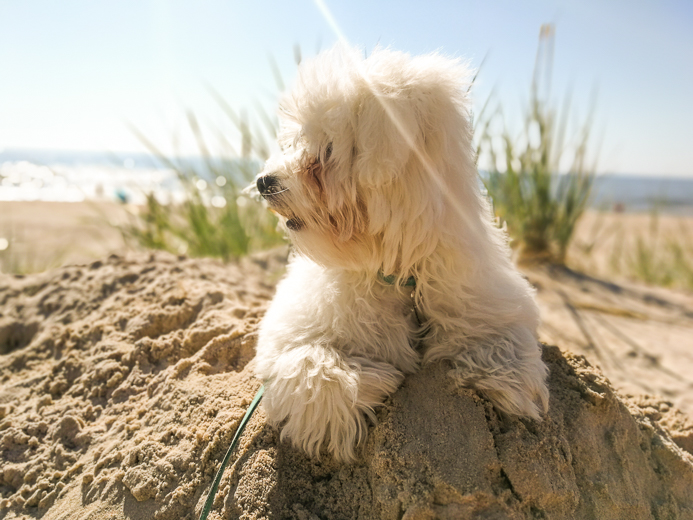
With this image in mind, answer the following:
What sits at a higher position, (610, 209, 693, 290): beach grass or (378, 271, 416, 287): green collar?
(378, 271, 416, 287): green collar

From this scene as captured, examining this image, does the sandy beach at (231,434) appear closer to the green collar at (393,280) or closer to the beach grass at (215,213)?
the green collar at (393,280)

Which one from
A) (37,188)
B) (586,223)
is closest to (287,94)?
(586,223)

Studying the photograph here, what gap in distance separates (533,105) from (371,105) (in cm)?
487

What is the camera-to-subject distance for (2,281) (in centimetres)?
394

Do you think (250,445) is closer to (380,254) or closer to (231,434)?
(231,434)

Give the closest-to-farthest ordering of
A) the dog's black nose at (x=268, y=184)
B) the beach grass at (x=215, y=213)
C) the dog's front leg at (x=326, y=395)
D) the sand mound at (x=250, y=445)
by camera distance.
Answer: the sand mound at (x=250, y=445) → the dog's front leg at (x=326, y=395) → the dog's black nose at (x=268, y=184) → the beach grass at (x=215, y=213)

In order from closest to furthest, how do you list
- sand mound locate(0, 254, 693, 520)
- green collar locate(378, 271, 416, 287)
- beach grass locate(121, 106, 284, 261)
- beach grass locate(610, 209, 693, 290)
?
sand mound locate(0, 254, 693, 520)
green collar locate(378, 271, 416, 287)
beach grass locate(121, 106, 284, 261)
beach grass locate(610, 209, 693, 290)

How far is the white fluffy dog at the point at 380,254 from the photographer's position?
5.93 feet

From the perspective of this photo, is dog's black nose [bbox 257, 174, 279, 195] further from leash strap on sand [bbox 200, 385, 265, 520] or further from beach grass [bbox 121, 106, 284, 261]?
beach grass [bbox 121, 106, 284, 261]

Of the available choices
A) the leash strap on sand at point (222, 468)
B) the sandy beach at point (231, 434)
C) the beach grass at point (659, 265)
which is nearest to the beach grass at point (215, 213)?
the sandy beach at point (231, 434)

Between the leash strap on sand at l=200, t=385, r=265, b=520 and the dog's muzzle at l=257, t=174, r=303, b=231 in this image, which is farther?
the dog's muzzle at l=257, t=174, r=303, b=231

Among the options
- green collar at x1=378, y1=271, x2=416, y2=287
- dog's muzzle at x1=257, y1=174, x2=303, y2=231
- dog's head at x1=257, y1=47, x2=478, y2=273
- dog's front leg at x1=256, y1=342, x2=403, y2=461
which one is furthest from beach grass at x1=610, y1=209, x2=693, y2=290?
dog's muzzle at x1=257, y1=174, x2=303, y2=231

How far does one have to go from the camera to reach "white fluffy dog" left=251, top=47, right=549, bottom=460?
1809mm

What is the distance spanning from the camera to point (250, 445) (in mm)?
2006
